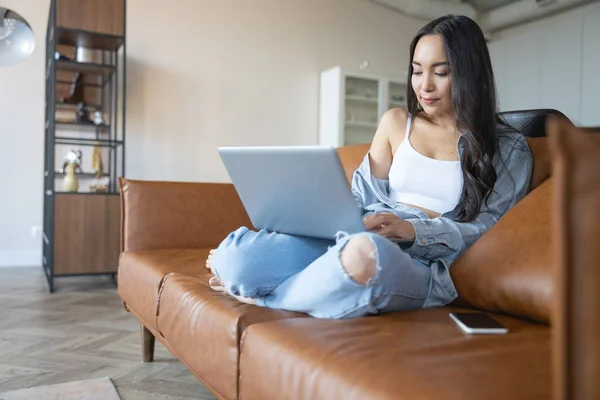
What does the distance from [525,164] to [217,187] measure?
1.24m

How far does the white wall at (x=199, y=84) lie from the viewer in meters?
4.41

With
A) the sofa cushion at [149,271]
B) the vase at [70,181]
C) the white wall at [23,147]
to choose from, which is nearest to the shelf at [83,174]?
the white wall at [23,147]

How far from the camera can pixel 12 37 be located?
10.3 feet

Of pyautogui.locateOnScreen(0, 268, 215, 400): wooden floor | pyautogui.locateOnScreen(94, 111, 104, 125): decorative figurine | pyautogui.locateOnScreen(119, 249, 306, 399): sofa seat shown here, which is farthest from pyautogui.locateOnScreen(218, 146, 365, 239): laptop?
pyautogui.locateOnScreen(94, 111, 104, 125): decorative figurine

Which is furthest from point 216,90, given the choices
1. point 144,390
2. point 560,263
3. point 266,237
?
point 560,263

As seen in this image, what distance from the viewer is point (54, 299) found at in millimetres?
3160

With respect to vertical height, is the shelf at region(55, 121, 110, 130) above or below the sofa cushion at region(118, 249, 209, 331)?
above

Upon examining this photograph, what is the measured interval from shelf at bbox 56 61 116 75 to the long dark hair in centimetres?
299

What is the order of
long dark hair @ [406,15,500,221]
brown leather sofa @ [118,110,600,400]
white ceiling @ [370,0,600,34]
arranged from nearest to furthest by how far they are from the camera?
brown leather sofa @ [118,110,600,400], long dark hair @ [406,15,500,221], white ceiling @ [370,0,600,34]

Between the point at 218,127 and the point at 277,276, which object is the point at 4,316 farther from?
Result: the point at 218,127

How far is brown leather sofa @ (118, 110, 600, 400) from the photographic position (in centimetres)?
63

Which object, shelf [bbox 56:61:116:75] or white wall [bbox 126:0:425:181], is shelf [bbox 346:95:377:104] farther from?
shelf [bbox 56:61:116:75]

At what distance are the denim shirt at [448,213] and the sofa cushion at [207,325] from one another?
33cm

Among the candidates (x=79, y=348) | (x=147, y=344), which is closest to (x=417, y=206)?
(x=147, y=344)
